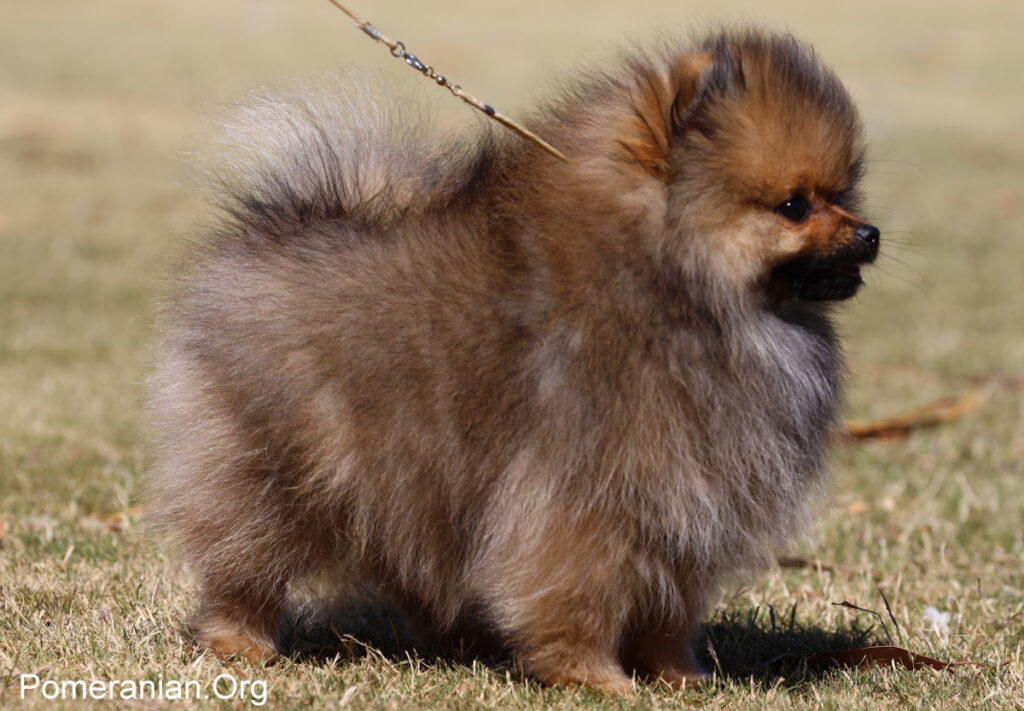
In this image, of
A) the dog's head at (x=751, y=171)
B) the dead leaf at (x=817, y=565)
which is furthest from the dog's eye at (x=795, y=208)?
the dead leaf at (x=817, y=565)

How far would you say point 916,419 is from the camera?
6.55 metres

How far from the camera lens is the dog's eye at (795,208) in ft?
9.64

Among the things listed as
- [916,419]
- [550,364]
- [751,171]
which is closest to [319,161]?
[550,364]

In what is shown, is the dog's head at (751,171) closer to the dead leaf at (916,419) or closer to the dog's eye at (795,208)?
the dog's eye at (795,208)

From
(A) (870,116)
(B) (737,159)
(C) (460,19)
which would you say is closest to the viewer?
(B) (737,159)

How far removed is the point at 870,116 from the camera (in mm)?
20750

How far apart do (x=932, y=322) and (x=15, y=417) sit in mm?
6471

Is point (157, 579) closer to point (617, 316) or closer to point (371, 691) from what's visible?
point (371, 691)

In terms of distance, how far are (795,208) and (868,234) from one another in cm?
19

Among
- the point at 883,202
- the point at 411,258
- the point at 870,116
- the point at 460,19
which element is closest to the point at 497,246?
the point at 411,258

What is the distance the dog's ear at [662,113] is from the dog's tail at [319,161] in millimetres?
637

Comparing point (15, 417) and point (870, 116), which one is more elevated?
point (870, 116)

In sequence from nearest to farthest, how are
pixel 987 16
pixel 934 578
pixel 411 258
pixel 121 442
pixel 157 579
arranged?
1. pixel 411 258
2. pixel 157 579
3. pixel 934 578
4. pixel 121 442
5. pixel 987 16

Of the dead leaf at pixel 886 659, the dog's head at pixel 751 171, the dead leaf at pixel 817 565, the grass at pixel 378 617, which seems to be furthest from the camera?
the dead leaf at pixel 817 565
